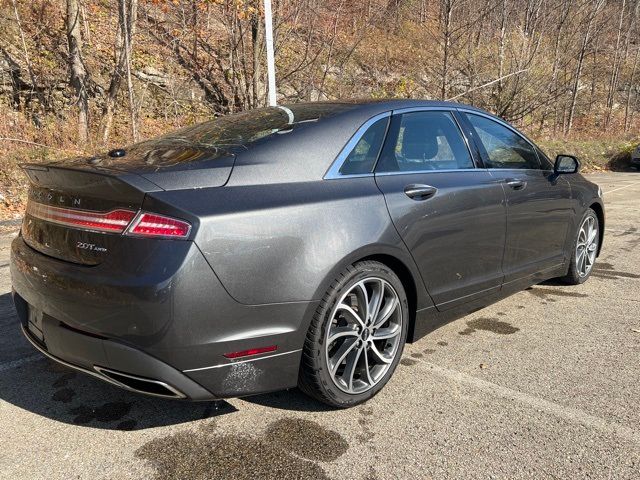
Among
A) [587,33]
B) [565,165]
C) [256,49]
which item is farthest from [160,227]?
[587,33]

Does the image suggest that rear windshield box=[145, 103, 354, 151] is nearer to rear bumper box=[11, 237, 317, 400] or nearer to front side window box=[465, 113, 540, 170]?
rear bumper box=[11, 237, 317, 400]

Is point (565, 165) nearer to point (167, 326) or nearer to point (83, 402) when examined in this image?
point (167, 326)

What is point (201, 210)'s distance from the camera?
2.10m

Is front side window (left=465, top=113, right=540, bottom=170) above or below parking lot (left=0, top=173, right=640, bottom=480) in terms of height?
above

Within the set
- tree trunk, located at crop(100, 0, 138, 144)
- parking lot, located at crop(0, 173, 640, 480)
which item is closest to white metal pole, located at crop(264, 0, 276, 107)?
tree trunk, located at crop(100, 0, 138, 144)

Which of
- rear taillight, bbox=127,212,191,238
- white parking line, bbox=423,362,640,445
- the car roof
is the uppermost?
the car roof

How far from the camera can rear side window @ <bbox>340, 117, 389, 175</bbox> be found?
2.70 metres

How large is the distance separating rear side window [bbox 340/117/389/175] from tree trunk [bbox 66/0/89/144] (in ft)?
36.0

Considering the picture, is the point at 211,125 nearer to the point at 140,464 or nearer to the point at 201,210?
the point at 201,210

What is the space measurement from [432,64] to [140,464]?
928 inches

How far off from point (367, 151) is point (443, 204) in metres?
0.57

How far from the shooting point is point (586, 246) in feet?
15.8

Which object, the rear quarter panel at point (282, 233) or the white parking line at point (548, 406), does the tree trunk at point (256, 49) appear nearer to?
the rear quarter panel at point (282, 233)

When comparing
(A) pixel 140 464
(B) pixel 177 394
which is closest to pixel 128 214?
(B) pixel 177 394
